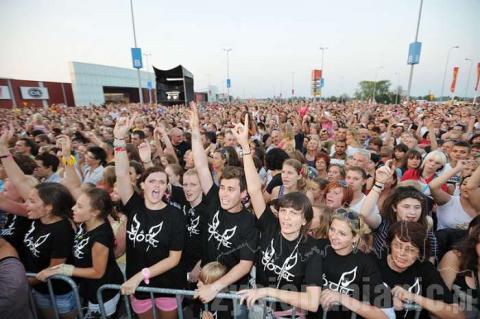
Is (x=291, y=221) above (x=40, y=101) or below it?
below

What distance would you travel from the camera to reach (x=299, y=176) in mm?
3711

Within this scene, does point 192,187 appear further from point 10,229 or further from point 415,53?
point 415,53

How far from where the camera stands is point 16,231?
113 inches

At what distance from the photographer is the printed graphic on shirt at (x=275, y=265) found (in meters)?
2.08

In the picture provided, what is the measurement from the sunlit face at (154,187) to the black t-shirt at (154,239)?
12 centimetres

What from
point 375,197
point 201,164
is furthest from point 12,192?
point 375,197

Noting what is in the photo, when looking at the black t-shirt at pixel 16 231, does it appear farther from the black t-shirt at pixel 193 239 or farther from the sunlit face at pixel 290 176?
the sunlit face at pixel 290 176

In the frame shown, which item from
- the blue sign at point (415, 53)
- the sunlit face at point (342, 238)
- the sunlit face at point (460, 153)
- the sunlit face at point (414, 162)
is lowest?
the sunlit face at point (342, 238)

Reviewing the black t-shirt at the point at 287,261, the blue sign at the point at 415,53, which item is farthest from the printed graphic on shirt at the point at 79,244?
the blue sign at the point at 415,53

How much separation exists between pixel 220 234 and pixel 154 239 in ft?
2.08

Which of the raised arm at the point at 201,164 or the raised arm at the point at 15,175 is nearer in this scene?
the raised arm at the point at 201,164

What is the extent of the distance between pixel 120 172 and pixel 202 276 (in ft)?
4.67

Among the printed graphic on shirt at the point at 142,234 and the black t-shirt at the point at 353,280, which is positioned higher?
the printed graphic on shirt at the point at 142,234

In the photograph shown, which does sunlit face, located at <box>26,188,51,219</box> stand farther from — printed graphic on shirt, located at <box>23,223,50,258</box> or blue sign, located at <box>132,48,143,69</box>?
blue sign, located at <box>132,48,143,69</box>
